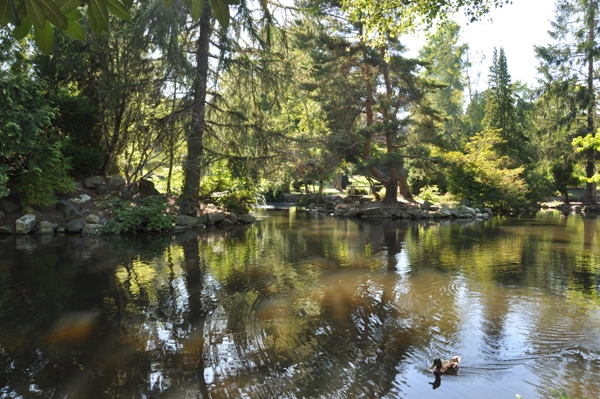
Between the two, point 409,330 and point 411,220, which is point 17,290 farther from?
point 411,220

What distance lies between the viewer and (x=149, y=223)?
13375 millimetres

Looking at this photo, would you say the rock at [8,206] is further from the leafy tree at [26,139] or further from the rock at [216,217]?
the rock at [216,217]

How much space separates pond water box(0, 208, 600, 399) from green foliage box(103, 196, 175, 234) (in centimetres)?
282

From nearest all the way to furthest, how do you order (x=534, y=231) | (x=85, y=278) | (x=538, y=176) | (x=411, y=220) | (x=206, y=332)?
(x=206, y=332) → (x=85, y=278) → (x=534, y=231) → (x=411, y=220) → (x=538, y=176)

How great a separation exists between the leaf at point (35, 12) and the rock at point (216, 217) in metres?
14.4

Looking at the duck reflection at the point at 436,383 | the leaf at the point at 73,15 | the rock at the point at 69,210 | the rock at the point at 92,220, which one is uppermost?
the leaf at the point at 73,15

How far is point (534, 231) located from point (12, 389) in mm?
15008

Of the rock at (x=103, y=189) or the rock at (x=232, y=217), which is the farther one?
the rock at (x=232, y=217)

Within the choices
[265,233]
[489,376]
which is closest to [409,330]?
[489,376]

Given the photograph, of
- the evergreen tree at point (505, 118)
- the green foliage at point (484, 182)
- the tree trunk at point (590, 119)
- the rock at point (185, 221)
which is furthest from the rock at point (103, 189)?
the tree trunk at point (590, 119)

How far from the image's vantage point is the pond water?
3.71 meters

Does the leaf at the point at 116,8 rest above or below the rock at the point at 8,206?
above

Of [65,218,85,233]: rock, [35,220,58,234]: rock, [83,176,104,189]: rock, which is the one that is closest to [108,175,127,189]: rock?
[83,176,104,189]: rock

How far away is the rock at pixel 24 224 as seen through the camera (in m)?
12.1
